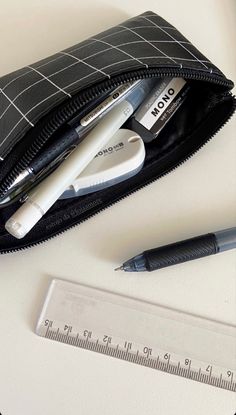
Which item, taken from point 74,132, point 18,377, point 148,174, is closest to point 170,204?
point 148,174

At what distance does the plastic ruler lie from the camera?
57cm

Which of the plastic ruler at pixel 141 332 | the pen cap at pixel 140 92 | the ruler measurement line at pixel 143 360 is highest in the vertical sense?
the pen cap at pixel 140 92

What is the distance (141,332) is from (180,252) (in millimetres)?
98

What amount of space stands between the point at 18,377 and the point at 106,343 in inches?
3.9

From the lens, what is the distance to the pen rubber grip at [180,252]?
59 cm

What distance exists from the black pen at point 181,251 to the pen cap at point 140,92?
170 mm

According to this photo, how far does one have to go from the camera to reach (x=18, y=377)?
557 mm

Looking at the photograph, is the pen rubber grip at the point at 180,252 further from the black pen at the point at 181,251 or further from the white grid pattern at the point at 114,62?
the white grid pattern at the point at 114,62

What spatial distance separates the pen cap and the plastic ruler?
0.73ft

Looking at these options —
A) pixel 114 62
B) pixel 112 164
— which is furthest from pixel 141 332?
pixel 114 62

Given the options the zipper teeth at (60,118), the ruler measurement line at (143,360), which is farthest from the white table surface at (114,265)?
the zipper teeth at (60,118)

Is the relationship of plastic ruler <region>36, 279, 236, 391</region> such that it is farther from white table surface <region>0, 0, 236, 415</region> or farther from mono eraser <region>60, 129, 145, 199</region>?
mono eraser <region>60, 129, 145, 199</region>

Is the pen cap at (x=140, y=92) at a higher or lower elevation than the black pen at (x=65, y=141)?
higher

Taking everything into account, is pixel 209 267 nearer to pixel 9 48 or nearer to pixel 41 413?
pixel 41 413
